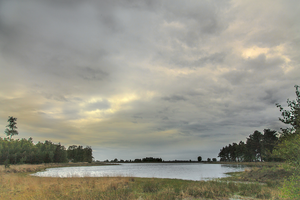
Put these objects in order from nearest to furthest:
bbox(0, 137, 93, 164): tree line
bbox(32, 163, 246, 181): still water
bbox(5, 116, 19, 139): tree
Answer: bbox(32, 163, 246, 181): still water, bbox(5, 116, 19, 139): tree, bbox(0, 137, 93, 164): tree line

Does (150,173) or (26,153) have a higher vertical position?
(26,153)

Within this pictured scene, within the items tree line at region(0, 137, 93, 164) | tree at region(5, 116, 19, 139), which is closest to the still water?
tree at region(5, 116, 19, 139)

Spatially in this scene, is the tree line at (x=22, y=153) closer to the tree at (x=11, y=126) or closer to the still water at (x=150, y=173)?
Answer: the tree at (x=11, y=126)

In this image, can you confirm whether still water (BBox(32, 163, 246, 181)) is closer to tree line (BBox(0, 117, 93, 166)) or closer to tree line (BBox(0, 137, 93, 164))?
tree line (BBox(0, 117, 93, 166))

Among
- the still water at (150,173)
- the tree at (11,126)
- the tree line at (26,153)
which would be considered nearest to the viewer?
the still water at (150,173)

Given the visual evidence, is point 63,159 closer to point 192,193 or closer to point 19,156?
point 19,156

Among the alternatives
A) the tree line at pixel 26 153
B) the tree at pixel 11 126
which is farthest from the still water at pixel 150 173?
the tree line at pixel 26 153

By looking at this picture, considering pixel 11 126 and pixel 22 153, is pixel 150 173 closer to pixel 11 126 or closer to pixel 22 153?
pixel 11 126

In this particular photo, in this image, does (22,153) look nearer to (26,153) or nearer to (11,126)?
(26,153)

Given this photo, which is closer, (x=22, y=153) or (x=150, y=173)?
(x=150, y=173)

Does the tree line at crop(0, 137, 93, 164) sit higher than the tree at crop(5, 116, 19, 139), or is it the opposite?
the tree at crop(5, 116, 19, 139)

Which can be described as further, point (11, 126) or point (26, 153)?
point (26, 153)

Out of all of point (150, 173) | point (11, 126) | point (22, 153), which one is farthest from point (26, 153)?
point (150, 173)

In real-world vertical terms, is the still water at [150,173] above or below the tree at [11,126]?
below
